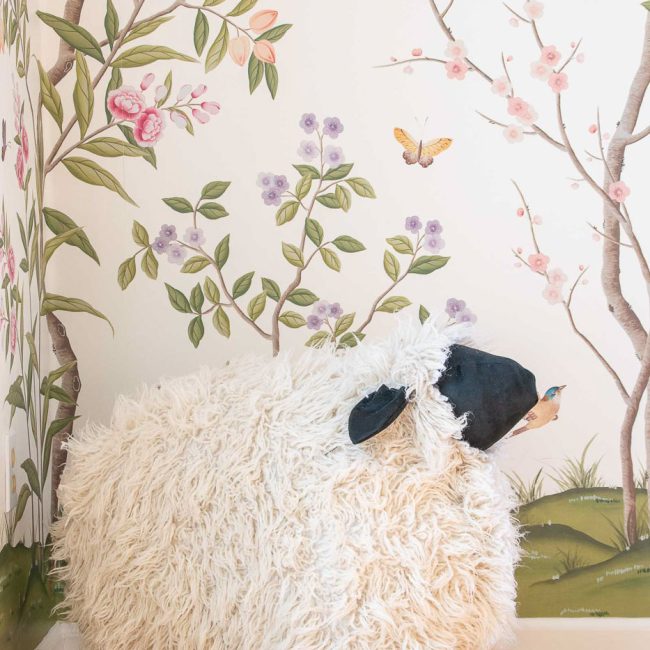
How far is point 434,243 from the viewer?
5.84 ft

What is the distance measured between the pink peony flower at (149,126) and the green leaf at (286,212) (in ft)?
1.04

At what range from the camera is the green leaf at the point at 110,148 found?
1720 mm

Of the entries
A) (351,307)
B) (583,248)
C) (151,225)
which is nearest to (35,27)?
(151,225)

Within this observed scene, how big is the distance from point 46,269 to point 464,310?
96 cm

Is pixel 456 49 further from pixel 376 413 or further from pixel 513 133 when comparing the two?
pixel 376 413

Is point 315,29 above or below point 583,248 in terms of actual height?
above

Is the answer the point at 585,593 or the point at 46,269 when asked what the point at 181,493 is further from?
the point at 585,593

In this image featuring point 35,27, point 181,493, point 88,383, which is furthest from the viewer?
point 88,383

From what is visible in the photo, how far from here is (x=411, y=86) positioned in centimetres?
174

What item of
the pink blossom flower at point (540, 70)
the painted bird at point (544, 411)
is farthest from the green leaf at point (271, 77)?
the painted bird at point (544, 411)

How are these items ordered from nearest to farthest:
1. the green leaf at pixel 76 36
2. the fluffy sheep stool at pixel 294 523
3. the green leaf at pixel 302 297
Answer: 1. the fluffy sheep stool at pixel 294 523
2. the green leaf at pixel 76 36
3. the green leaf at pixel 302 297

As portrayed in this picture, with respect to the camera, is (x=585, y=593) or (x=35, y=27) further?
(x=585, y=593)

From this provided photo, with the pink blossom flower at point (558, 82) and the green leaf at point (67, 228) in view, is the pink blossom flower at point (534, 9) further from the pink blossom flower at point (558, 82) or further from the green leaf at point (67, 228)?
the green leaf at point (67, 228)

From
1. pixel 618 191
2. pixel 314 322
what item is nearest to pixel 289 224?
pixel 314 322
